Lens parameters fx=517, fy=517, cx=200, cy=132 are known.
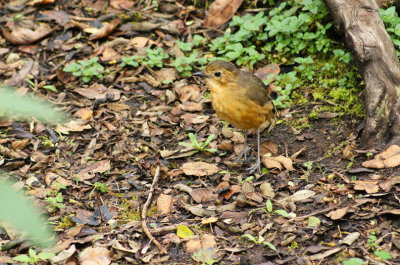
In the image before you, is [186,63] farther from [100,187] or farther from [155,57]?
[100,187]

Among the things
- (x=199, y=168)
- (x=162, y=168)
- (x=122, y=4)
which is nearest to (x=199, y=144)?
(x=199, y=168)

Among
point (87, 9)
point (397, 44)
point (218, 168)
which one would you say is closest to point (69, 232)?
point (218, 168)

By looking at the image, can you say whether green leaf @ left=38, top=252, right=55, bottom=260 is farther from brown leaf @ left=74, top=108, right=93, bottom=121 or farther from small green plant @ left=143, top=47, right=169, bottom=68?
small green plant @ left=143, top=47, right=169, bottom=68

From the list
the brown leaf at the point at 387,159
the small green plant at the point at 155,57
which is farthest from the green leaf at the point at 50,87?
the brown leaf at the point at 387,159

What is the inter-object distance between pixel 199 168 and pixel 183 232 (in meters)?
1.13

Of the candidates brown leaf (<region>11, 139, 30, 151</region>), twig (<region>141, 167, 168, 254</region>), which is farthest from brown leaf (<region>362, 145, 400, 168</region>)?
brown leaf (<region>11, 139, 30, 151</region>)

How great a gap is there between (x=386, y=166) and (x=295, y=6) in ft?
9.80

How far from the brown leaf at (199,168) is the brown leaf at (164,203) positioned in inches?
17.6

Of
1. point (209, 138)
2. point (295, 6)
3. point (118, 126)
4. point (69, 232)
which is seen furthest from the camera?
point (295, 6)

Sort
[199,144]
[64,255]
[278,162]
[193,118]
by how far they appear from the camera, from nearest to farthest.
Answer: [64,255] < [278,162] < [199,144] < [193,118]

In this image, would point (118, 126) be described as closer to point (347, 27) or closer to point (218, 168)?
point (218, 168)

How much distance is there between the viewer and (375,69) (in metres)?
5.20

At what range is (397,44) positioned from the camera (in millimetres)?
5762

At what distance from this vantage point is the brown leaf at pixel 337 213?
428cm
